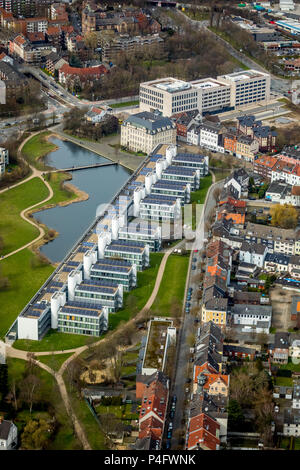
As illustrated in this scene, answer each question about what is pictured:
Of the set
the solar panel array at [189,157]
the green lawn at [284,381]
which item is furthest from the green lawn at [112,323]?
the solar panel array at [189,157]

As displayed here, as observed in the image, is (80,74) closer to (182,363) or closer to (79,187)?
(79,187)

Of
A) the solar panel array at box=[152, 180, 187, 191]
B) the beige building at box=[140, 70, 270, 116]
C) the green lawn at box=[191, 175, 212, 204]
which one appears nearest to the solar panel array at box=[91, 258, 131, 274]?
the solar panel array at box=[152, 180, 187, 191]

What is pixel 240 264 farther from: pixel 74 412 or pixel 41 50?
pixel 41 50

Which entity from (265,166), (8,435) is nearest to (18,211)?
(265,166)

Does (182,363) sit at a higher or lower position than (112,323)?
higher

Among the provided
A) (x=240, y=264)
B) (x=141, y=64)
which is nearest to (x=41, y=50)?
(x=141, y=64)

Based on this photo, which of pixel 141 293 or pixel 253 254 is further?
pixel 253 254

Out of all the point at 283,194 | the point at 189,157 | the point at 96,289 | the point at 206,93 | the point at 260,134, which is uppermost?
the point at 206,93
